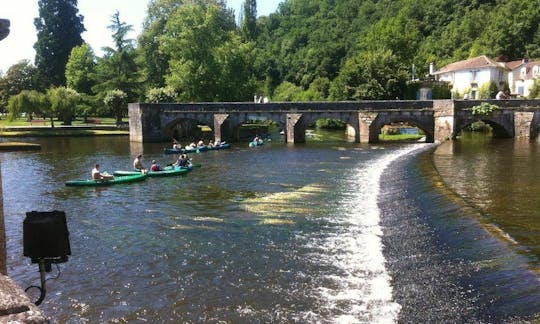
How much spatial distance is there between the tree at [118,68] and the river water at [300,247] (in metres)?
49.6

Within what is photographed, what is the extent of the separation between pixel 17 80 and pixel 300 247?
288 feet

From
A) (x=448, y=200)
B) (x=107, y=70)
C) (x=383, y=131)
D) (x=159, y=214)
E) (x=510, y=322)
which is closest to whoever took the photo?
(x=510, y=322)

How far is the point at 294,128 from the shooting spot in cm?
5538

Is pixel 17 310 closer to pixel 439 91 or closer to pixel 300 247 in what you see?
pixel 300 247

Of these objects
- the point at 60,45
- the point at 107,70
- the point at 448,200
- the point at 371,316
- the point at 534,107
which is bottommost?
the point at 371,316

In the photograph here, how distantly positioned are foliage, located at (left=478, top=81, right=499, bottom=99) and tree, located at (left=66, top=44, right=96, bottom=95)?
2417 inches

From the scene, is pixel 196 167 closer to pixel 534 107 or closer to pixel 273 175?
pixel 273 175

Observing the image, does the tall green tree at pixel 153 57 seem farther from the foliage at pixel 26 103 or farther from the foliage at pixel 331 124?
the foliage at pixel 331 124

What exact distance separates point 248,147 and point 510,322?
1700 inches

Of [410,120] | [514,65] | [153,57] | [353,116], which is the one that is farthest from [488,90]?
[153,57]

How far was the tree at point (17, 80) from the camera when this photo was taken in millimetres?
88062

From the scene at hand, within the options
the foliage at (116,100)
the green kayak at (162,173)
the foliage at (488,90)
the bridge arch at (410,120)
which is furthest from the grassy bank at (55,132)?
the foliage at (488,90)

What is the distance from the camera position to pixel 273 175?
105 feet

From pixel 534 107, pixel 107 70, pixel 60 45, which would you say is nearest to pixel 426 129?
pixel 534 107
